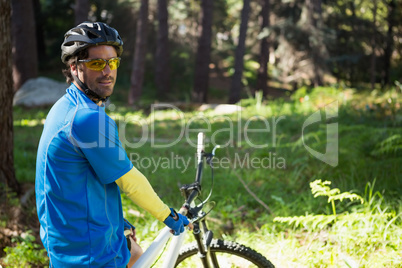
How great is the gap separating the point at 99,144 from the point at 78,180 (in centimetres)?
26

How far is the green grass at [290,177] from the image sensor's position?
4.29 m

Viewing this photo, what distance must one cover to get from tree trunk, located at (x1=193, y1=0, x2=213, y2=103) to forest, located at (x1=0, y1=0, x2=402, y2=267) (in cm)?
7

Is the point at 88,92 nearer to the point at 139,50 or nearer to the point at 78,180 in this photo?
the point at 78,180

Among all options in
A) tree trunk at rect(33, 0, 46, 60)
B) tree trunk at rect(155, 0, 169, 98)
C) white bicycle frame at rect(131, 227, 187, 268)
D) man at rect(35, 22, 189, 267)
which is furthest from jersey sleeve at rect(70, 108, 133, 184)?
tree trunk at rect(33, 0, 46, 60)

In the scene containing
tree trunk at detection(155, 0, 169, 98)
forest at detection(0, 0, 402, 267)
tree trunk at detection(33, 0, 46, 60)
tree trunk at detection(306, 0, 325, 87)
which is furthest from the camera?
tree trunk at detection(33, 0, 46, 60)

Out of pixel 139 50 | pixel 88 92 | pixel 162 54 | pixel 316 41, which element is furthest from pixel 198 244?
pixel 162 54

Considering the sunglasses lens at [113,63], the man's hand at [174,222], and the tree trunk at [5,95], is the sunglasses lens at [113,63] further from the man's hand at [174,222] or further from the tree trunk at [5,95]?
the tree trunk at [5,95]

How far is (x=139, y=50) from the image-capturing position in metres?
17.2

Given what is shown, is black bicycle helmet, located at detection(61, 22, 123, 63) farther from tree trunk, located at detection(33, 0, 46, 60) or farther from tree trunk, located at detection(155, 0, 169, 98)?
tree trunk, located at detection(33, 0, 46, 60)

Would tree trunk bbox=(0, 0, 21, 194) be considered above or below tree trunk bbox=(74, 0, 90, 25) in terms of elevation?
below

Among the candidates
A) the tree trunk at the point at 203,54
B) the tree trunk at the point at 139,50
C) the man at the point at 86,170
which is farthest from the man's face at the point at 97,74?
the tree trunk at the point at 203,54

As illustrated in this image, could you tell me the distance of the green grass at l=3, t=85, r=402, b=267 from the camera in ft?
14.1

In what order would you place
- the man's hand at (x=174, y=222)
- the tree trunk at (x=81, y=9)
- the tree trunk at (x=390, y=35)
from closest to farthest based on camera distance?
the man's hand at (x=174, y=222), the tree trunk at (x=81, y=9), the tree trunk at (x=390, y=35)

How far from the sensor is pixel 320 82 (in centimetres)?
1681
